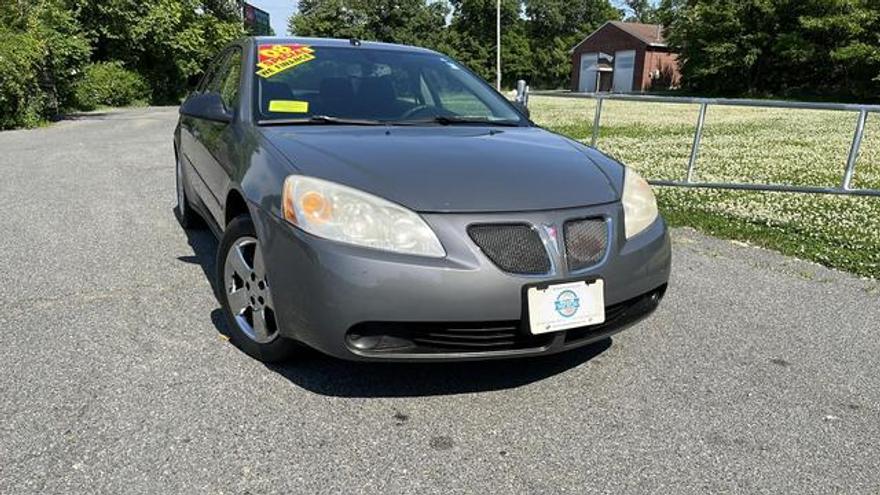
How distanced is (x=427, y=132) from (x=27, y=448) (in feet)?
6.81

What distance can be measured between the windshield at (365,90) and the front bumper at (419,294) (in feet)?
3.35

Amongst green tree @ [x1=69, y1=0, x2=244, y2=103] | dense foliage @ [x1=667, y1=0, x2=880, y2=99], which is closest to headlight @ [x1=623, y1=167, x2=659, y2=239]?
green tree @ [x1=69, y1=0, x2=244, y2=103]

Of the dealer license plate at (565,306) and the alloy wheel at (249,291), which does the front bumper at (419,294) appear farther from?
the alloy wheel at (249,291)

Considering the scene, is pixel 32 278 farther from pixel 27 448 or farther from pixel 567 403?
pixel 567 403

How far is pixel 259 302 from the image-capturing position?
2.94 m

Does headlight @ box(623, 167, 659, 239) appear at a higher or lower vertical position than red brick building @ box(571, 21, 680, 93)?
lower

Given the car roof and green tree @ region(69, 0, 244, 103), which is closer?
the car roof

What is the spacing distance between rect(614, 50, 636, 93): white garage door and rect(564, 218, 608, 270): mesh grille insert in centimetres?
6153

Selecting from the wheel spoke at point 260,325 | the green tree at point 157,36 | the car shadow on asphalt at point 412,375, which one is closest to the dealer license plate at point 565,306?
the car shadow on asphalt at point 412,375

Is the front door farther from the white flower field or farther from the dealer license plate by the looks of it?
the white flower field

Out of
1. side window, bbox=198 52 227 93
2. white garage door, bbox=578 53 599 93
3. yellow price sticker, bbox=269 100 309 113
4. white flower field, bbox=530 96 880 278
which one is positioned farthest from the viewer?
white garage door, bbox=578 53 599 93

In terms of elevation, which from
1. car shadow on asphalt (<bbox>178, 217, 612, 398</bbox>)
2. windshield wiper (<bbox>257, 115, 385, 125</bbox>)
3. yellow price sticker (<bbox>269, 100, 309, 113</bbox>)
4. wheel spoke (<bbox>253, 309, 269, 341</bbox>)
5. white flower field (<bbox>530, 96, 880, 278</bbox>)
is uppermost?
yellow price sticker (<bbox>269, 100, 309, 113</bbox>)

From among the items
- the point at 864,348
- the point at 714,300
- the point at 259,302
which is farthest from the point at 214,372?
the point at 864,348

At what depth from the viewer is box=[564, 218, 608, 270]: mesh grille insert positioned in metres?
2.55
